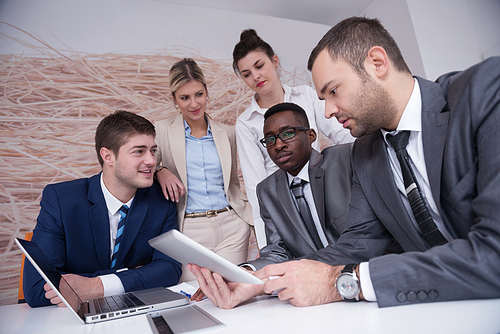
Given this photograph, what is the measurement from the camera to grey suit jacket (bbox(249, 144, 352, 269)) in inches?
73.0

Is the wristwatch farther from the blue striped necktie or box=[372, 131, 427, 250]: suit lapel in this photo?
the blue striped necktie

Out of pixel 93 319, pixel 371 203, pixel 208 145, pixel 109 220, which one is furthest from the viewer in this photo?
pixel 208 145

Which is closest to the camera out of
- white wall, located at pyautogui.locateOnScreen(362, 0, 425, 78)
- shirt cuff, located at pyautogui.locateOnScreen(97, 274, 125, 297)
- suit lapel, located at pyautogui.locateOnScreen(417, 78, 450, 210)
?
suit lapel, located at pyautogui.locateOnScreen(417, 78, 450, 210)

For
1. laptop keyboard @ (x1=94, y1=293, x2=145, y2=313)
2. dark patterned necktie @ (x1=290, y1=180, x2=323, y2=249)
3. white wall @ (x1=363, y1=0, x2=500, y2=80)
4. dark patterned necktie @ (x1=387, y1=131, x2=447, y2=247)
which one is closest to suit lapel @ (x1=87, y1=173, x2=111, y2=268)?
laptop keyboard @ (x1=94, y1=293, x2=145, y2=313)

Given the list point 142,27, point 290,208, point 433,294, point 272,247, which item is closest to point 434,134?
point 433,294

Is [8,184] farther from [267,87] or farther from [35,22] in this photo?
[267,87]

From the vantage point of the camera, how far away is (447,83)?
1220mm

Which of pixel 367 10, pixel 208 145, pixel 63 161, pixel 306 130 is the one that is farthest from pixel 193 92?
pixel 367 10

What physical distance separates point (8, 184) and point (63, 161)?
55 cm

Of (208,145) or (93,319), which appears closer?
(93,319)

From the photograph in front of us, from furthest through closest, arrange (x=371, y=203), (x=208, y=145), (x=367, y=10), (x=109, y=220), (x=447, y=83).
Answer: (x=367, y=10)
(x=208, y=145)
(x=109, y=220)
(x=371, y=203)
(x=447, y=83)

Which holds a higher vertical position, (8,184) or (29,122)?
(29,122)

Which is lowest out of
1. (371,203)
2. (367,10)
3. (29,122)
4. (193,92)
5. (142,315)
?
(142,315)

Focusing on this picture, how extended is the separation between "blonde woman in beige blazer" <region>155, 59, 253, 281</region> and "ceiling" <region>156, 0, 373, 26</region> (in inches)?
80.7
